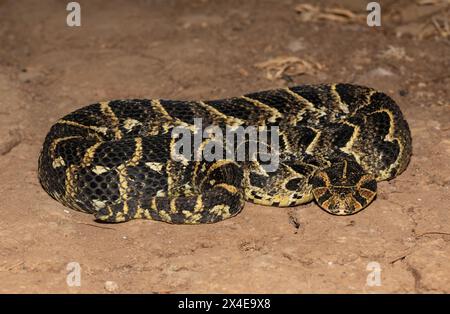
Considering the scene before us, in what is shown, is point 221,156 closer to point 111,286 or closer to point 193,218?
point 193,218

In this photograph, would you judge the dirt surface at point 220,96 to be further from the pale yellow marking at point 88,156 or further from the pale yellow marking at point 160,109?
the pale yellow marking at point 160,109

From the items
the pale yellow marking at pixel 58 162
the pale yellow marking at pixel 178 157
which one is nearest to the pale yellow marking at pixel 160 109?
the pale yellow marking at pixel 178 157

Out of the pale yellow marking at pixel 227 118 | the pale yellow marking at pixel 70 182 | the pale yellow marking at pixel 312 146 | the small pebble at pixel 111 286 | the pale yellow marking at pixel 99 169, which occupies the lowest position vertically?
the small pebble at pixel 111 286

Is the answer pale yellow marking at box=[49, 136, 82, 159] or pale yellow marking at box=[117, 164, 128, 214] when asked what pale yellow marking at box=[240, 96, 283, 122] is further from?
pale yellow marking at box=[49, 136, 82, 159]

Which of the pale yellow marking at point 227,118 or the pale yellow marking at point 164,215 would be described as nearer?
the pale yellow marking at point 164,215

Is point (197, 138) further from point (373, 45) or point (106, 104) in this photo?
point (373, 45)

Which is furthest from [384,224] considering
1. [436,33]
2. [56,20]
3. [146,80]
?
[56,20]

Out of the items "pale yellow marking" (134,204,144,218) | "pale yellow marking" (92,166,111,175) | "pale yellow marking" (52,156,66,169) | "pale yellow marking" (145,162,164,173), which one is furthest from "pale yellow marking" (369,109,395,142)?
"pale yellow marking" (52,156,66,169)
